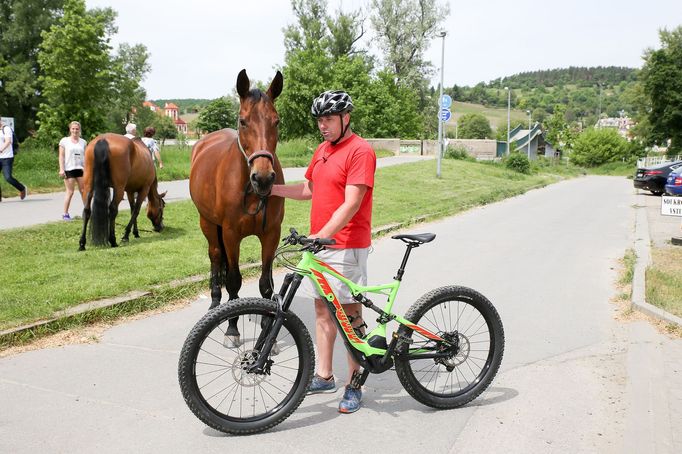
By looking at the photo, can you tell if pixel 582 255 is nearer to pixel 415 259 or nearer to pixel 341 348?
pixel 415 259

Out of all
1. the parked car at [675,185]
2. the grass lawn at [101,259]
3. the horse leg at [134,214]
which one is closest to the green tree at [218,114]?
the parked car at [675,185]

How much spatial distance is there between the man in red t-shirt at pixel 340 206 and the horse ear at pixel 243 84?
104 centimetres

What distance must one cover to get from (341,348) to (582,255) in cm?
646

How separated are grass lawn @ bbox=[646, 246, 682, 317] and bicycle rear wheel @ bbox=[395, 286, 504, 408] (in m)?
2.91

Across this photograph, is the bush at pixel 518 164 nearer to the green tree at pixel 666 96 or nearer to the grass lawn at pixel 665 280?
the green tree at pixel 666 96

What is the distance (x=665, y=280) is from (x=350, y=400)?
5.42m

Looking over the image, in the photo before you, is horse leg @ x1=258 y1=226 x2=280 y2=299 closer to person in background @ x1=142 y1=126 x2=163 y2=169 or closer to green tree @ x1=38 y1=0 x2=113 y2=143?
person in background @ x1=142 y1=126 x2=163 y2=169

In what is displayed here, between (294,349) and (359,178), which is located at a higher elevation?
(359,178)

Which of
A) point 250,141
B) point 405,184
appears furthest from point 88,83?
point 250,141

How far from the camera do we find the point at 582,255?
33.9 ft

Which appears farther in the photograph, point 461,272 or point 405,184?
point 405,184

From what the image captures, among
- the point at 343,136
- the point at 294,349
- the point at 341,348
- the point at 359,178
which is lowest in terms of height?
the point at 341,348

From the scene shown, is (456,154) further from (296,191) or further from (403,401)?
(403,401)

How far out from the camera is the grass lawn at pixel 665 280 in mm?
6475
